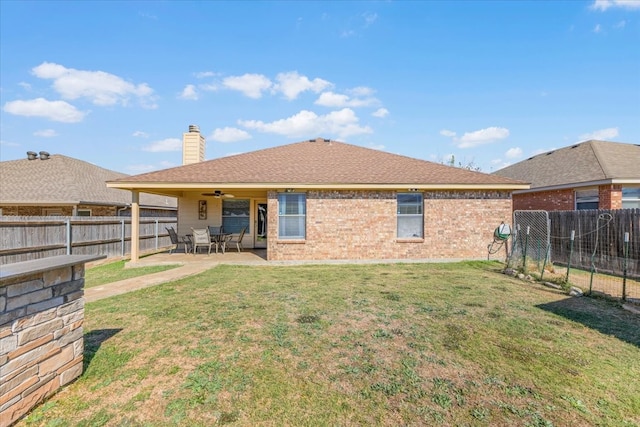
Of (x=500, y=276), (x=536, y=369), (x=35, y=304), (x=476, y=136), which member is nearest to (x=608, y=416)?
(x=536, y=369)

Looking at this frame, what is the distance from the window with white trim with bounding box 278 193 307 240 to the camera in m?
10.6

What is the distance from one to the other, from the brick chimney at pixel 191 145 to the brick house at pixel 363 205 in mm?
3296

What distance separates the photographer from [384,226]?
1074 cm

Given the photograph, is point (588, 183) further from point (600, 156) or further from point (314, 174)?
point (314, 174)

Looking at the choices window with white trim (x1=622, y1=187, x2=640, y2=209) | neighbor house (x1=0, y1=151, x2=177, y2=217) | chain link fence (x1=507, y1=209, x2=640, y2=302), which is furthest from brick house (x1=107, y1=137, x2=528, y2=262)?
neighbor house (x1=0, y1=151, x2=177, y2=217)

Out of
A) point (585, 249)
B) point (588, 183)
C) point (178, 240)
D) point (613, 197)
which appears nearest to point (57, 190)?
point (178, 240)

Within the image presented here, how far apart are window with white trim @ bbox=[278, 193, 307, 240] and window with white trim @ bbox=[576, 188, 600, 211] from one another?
1151 cm

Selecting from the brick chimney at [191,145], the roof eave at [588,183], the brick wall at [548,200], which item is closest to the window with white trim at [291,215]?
the brick chimney at [191,145]

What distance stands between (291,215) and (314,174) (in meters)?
1.68

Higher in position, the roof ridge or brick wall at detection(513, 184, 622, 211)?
the roof ridge

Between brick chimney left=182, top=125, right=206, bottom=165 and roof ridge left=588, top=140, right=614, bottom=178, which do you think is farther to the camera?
brick chimney left=182, top=125, right=206, bottom=165

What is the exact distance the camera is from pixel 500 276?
8531 millimetres

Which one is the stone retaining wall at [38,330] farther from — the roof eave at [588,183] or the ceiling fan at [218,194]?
the roof eave at [588,183]

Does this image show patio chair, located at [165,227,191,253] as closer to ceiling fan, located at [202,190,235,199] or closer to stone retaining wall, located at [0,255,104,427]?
ceiling fan, located at [202,190,235,199]
